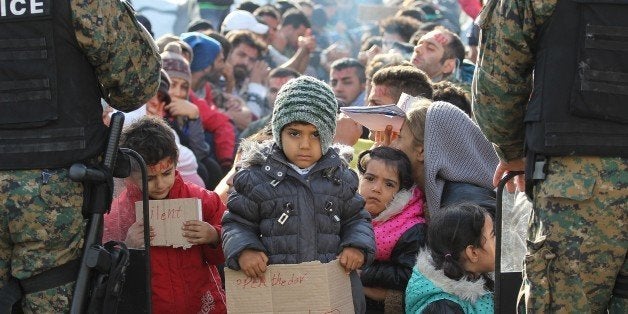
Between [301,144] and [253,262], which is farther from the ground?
[301,144]

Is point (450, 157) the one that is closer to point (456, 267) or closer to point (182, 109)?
point (456, 267)

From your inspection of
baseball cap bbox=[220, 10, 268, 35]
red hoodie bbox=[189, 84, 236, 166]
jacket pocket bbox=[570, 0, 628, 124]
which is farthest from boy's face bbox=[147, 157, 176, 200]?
baseball cap bbox=[220, 10, 268, 35]

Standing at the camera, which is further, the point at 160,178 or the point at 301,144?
the point at 160,178

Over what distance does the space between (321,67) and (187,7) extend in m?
1.97

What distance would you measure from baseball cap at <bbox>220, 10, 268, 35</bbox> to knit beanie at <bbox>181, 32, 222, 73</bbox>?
7.91 ft

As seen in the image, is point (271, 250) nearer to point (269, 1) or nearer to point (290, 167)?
point (290, 167)

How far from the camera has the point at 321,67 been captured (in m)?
15.7

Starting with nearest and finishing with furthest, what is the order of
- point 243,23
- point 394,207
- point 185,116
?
point 394,207 < point 185,116 < point 243,23

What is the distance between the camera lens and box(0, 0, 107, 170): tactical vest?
4945 millimetres

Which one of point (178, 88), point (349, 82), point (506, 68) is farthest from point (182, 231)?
point (349, 82)

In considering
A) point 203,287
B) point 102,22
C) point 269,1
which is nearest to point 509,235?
point 203,287

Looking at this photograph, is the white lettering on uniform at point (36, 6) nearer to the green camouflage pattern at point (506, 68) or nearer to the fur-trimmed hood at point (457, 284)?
the green camouflage pattern at point (506, 68)

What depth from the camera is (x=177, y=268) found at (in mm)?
6094

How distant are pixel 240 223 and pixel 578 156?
170 cm
